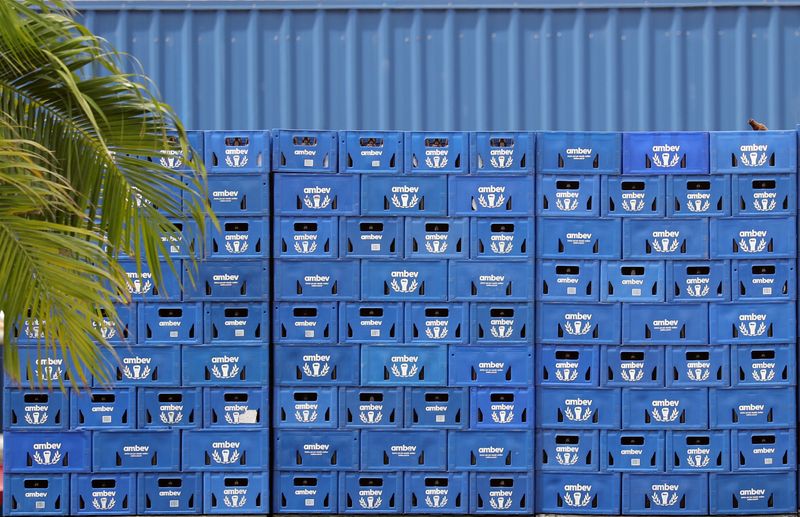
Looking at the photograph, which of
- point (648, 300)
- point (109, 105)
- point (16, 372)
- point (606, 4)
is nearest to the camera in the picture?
point (16, 372)

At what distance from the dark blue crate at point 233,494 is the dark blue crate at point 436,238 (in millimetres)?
1805

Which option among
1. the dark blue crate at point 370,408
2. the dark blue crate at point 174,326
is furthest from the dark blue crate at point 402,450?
the dark blue crate at point 174,326

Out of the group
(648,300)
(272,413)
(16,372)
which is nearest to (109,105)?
(16,372)

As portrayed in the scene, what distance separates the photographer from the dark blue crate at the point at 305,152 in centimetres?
719

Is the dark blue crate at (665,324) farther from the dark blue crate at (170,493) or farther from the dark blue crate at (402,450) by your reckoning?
the dark blue crate at (170,493)

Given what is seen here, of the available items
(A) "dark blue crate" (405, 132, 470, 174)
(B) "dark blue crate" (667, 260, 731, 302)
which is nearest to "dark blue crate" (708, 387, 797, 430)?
A: (B) "dark blue crate" (667, 260, 731, 302)

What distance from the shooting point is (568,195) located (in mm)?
7176

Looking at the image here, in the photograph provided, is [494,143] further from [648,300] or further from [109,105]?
[109,105]

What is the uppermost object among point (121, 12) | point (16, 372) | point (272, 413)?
point (121, 12)

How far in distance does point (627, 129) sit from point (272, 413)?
4.06m

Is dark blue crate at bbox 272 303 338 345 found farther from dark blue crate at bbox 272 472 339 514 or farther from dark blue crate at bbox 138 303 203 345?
dark blue crate at bbox 272 472 339 514

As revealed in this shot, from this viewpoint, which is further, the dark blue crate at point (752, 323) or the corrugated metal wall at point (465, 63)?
the corrugated metal wall at point (465, 63)

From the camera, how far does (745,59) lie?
366 inches

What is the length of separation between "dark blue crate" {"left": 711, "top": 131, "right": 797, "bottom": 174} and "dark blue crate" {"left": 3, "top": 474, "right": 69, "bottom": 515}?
15.7 feet
